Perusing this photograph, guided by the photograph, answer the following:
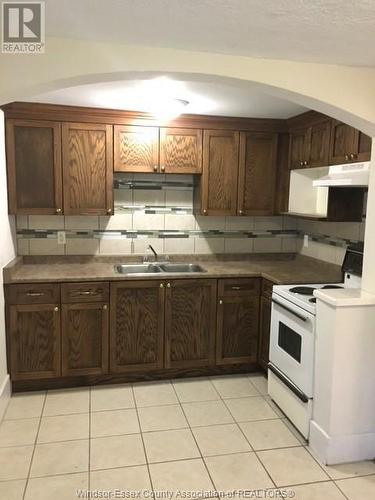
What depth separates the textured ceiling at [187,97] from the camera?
8.45 feet

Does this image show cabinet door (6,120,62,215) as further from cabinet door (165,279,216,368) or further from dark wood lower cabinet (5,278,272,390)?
cabinet door (165,279,216,368)

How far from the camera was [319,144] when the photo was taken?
3203 millimetres

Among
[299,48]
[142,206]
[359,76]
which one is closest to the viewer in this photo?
[299,48]

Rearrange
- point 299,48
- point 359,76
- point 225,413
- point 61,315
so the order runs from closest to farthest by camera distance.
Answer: point 299,48
point 359,76
point 225,413
point 61,315

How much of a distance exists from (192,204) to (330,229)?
1263 mm

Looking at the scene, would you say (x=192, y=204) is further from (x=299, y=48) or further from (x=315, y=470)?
(x=315, y=470)

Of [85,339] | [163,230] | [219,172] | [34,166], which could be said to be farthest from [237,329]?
[34,166]

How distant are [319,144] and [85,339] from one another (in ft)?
7.78

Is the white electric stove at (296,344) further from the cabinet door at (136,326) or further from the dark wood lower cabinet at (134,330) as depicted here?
the cabinet door at (136,326)

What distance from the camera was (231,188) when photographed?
3.67 m

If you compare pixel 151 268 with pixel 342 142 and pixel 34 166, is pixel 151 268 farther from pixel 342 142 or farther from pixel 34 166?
pixel 342 142

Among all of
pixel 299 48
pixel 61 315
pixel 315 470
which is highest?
pixel 299 48

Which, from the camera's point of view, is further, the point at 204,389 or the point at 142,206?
the point at 142,206

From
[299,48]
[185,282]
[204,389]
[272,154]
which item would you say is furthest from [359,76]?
[204,389]
